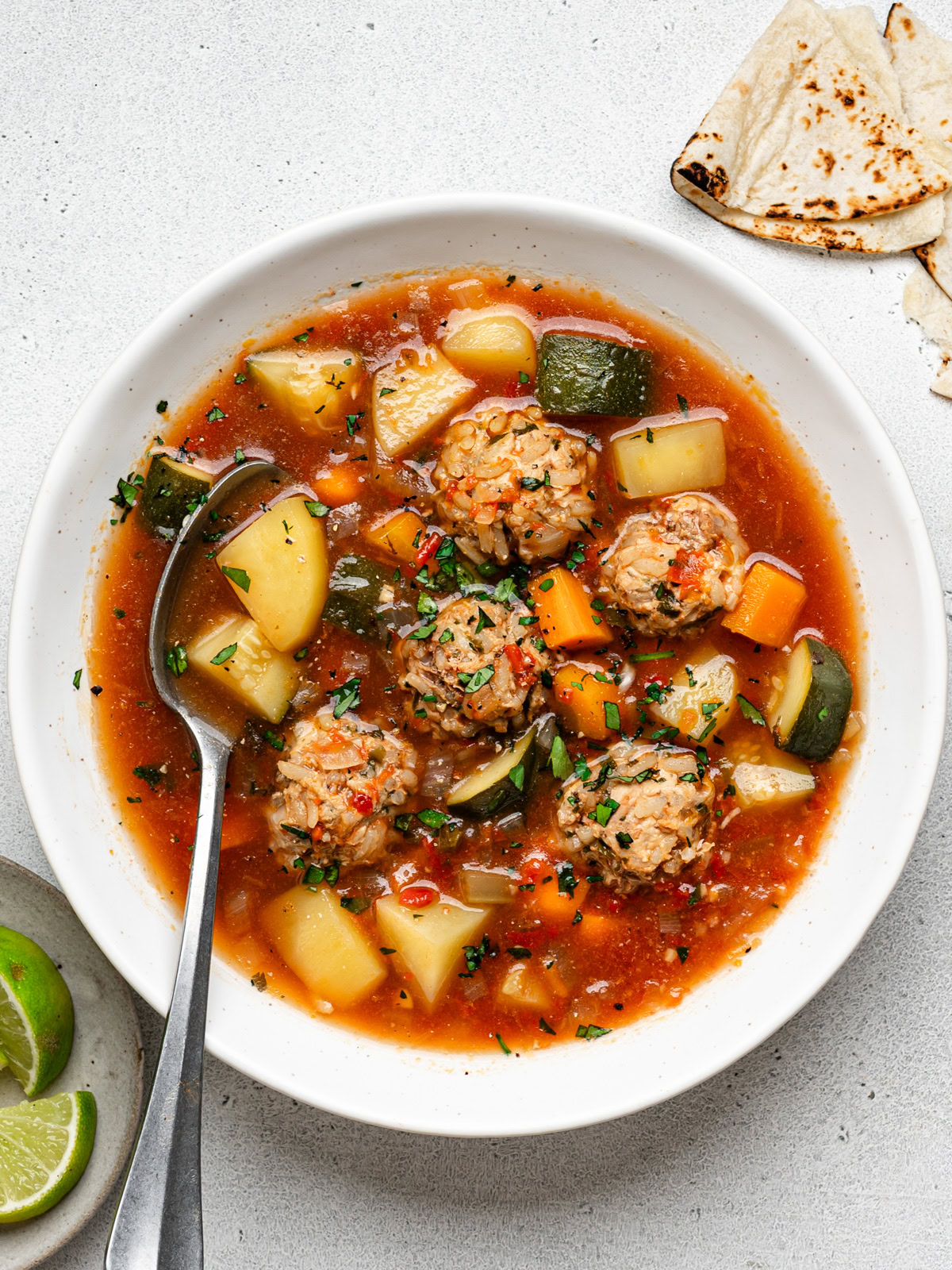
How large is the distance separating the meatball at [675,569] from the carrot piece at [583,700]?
273 millimetres

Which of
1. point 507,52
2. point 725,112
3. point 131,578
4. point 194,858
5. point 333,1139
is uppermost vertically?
→ point 507,52

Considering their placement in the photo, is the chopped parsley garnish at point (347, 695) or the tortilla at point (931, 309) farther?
the tortilla at point (931, 309)

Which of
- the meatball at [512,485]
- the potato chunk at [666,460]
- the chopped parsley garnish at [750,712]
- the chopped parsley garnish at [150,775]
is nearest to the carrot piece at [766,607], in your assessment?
the chopped parsley garnish at [750,712]

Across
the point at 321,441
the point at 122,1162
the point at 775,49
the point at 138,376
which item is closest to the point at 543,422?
the point at 321,441

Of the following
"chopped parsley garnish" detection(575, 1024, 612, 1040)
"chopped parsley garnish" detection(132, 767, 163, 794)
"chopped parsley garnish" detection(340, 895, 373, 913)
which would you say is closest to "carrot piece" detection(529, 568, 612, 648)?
"chopped parsley garnish" detection(340, 895, 373, 913)

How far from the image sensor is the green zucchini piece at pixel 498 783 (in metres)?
3.51

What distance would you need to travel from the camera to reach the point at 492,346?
3.63 metres

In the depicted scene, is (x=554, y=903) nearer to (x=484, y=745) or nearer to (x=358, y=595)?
(x=484, y=745)

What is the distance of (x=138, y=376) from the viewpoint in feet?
11.3

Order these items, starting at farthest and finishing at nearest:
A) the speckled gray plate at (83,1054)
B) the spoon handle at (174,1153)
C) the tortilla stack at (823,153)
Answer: the tortilla stack at (823,153), the speckled gray plate at (83,1054), the spoon handle at (174,1153)

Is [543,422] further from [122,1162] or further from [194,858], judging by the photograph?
[122,1162]

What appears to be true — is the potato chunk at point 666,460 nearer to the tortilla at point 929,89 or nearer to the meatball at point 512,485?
the meatball at point 512,485

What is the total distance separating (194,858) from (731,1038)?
6.73 feet

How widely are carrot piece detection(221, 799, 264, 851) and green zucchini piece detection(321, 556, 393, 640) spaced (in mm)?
768
